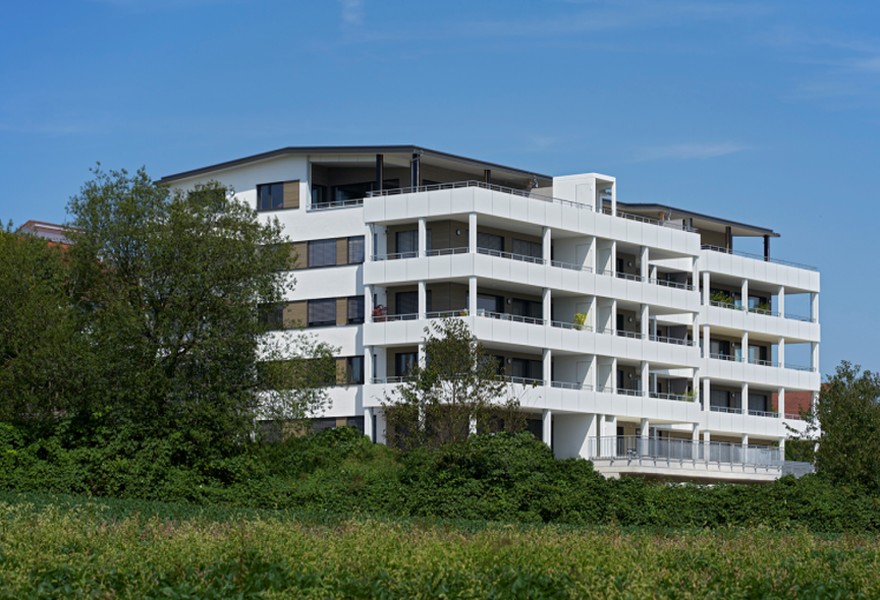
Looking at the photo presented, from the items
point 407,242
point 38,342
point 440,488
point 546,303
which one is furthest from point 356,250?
point 440,488

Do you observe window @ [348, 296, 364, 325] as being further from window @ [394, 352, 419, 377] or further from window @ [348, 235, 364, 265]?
window @ [394, 352, 419, 377]

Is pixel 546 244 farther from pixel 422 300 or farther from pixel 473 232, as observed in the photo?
pixel 422 300

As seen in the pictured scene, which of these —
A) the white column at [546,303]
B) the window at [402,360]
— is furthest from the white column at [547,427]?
the window at [402,360]

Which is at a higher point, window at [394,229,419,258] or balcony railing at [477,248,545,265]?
window at [394,229,419,258]

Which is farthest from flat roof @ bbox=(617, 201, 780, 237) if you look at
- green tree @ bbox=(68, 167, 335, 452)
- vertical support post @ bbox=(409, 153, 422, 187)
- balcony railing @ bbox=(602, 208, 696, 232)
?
green tree @ bbox=(68, 167, 335, 452)

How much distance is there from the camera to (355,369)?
57844mm

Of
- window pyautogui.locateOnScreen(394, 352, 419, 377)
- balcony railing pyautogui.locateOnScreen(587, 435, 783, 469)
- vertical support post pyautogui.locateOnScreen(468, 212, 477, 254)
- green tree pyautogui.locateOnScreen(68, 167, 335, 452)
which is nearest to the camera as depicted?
green tree pyautogui.locateOnScreen(68, 167, 335, 452)

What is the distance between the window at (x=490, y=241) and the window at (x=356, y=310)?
22.5 ft

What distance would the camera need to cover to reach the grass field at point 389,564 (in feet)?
47.1

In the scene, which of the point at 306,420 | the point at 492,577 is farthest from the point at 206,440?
the point at 492,577

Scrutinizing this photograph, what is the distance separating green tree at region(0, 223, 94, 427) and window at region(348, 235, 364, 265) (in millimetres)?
16505

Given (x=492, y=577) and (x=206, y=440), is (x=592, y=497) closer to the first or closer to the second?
(x=206, y=440)

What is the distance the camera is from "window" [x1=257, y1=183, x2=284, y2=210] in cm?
6088

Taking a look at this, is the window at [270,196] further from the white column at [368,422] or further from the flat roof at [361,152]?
the white column at [368,422]
